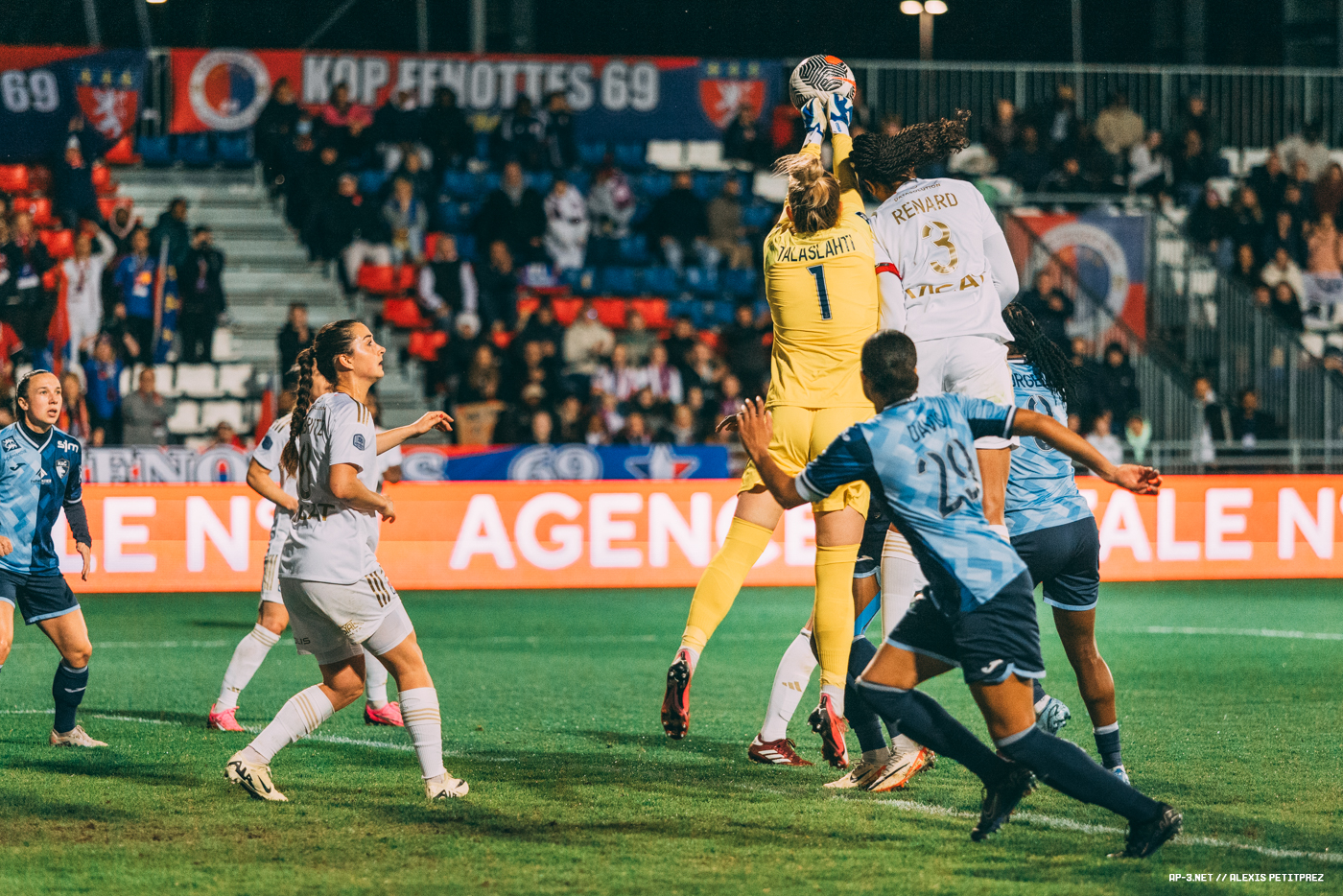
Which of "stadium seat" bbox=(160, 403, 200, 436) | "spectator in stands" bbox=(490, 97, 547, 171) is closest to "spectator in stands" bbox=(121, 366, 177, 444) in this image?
"stadium seat" bbox=(160, 403, 200, 436)

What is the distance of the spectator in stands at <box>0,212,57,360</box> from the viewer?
17.2m

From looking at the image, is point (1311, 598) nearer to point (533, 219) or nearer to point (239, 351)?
point (533, 219)

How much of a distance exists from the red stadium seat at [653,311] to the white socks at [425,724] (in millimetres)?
14000

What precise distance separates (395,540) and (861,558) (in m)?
8.11

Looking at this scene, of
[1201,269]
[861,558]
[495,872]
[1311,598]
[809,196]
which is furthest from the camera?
[1201,269]

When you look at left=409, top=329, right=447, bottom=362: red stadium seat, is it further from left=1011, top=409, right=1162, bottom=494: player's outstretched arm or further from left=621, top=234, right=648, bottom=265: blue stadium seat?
left=1011, top=409, right=1162, bottom=494: player's outstretched arm

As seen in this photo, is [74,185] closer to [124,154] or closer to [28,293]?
[124,154]

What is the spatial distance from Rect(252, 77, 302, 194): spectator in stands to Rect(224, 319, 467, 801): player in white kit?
14322mm

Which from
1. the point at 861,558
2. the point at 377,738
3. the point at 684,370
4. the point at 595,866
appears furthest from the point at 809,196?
the point at 684,370

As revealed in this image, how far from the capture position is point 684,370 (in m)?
17.7

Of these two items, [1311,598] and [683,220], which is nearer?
[1311,598]

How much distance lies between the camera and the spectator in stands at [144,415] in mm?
16000

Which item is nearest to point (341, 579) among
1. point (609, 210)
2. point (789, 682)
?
A: point (789, 682)

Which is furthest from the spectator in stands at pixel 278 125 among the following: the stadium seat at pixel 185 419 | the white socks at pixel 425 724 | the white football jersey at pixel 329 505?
the white socks at pixel 425 724
